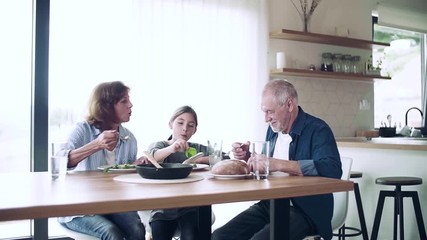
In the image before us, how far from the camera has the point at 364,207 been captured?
10.9 feet

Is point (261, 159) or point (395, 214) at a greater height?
point (261, 159)

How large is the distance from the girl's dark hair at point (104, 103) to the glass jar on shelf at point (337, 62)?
2.60 metres

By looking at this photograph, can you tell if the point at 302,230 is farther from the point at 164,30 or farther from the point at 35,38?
the point at 35,38

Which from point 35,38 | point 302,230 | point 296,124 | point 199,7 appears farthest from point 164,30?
point 302,230

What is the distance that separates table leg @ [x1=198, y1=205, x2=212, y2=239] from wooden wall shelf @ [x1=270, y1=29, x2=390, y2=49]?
2359 millimetres

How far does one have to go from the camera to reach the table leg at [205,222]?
1.89 m

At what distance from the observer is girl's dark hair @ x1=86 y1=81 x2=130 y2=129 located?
2.27 m

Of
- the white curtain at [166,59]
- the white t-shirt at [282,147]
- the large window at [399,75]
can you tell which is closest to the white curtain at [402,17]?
the large window at [399,75]

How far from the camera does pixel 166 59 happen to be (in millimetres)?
3359

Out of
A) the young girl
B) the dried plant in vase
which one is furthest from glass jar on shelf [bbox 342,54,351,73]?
the young girl

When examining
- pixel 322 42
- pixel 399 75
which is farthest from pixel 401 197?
pixel 399 75

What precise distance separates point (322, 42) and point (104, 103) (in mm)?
2698

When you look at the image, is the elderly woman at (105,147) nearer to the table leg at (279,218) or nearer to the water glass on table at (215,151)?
the water glass on table at (215,151)

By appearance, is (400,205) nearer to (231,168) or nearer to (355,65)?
(231,168)
